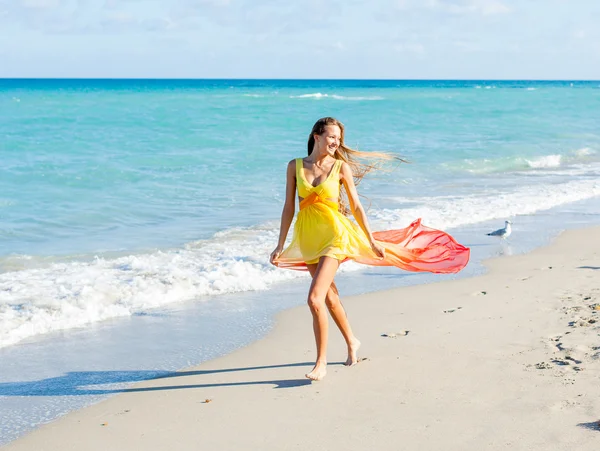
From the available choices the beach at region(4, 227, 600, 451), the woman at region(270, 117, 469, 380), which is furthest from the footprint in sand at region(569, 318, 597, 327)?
the woman at region(270, 117, 469, 380)

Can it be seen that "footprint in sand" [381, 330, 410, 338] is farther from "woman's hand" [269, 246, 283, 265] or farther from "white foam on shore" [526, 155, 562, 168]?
"white foam on shore" [526, 155, 562, 168]

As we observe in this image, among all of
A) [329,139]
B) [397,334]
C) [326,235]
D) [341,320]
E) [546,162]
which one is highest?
[329,139]

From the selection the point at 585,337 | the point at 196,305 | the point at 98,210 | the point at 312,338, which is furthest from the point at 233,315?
the point at 98,210

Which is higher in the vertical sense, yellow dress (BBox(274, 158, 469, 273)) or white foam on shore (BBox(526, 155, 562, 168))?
yellow dress (BBox(274, 158, 469, 273))

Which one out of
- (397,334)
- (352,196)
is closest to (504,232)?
(397,334)

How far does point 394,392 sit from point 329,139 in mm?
1734

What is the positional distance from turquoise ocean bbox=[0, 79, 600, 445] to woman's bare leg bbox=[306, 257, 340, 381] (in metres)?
1.12

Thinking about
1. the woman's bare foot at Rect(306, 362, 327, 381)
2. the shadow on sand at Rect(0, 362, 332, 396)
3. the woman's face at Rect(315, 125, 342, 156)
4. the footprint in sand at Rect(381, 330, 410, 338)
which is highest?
the woman's face at Rect(315, 125, 342, 156)

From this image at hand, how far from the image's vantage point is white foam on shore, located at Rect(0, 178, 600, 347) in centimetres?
725

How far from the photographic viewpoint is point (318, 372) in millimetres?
5316

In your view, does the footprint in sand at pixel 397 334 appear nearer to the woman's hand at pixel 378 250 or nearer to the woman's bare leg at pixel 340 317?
the woman's bare leg at pixel 340 317

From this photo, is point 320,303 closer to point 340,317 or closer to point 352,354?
point 340,317

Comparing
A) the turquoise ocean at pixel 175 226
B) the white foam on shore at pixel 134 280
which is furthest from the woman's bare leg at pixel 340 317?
the white foam on shore at pixel 134 280

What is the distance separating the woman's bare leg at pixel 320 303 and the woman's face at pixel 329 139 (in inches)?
29.9
